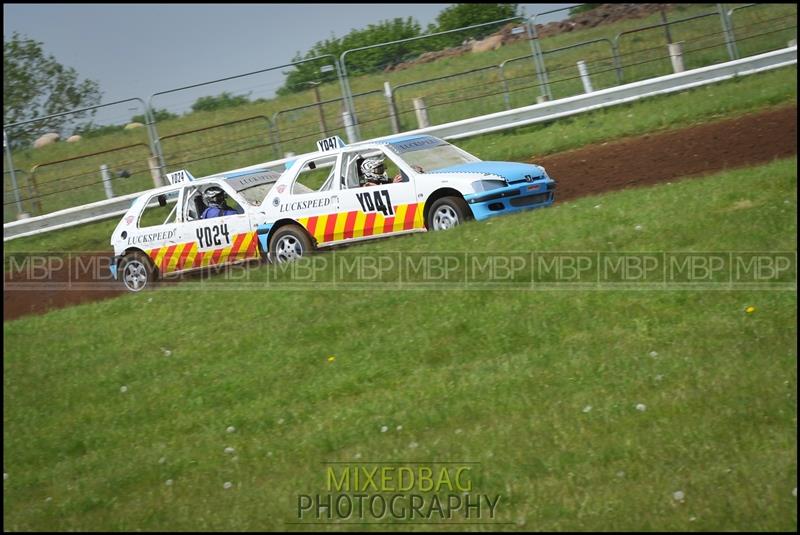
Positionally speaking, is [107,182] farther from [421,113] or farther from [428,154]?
[428,154]

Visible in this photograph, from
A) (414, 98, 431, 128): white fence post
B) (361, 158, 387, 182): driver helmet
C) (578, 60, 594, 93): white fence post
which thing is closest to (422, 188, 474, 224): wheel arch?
(361, 158, 387, 182): driver helmet

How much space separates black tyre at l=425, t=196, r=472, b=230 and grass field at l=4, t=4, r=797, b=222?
7.05 metres

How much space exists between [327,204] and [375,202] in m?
0.70

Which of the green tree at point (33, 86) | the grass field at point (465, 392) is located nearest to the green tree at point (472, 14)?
the green tree at point (33, 86)

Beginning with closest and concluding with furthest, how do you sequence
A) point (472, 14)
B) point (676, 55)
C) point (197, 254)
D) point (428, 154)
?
1. point (428, 154)
2. point (197, 254)
3. point (676, 55)
4. point (472, 14)

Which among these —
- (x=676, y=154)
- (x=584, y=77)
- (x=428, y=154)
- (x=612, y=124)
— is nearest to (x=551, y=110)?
(x=584, y=77)

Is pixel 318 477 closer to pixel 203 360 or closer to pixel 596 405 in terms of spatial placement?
pixel 596 405

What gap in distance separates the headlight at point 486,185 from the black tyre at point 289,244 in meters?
2.42

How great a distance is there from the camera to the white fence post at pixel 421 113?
19422mm

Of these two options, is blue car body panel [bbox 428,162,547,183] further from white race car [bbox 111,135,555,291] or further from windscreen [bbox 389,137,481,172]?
windscreen [bbox 389,137,481,172]

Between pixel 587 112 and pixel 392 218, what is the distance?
25.7ft

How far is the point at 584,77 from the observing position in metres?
19.4

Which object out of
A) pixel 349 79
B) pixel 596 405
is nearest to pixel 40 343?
pixel 596 405

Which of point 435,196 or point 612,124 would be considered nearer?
point 435,196
